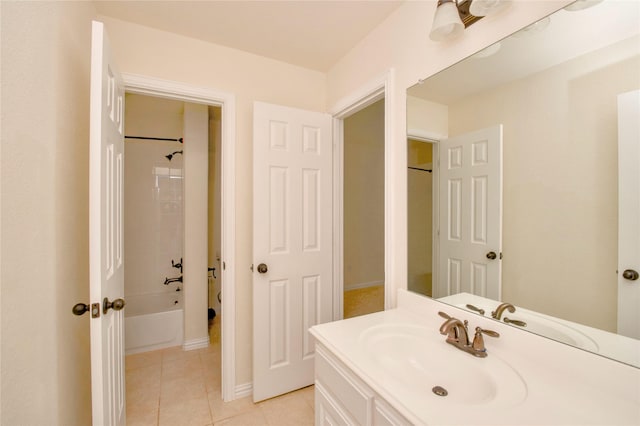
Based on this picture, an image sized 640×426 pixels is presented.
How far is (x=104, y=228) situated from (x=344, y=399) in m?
1.19

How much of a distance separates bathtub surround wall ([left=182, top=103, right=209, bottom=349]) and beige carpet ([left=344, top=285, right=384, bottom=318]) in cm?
158

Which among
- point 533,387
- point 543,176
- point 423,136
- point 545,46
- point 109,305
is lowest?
point 533,387

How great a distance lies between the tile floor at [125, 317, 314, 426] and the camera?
174 centimetres

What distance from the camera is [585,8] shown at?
33.9 inches

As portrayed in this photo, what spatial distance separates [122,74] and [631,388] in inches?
102

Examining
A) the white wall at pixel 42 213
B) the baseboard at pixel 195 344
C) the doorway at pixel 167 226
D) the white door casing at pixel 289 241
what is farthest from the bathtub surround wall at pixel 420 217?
the baseboard at pixel 195 344

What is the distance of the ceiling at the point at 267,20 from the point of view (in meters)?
1.54

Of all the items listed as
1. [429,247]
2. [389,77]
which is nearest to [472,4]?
[389,77]

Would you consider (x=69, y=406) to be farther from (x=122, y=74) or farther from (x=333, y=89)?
(x=333, y=89)

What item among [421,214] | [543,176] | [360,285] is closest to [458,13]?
[543,176]

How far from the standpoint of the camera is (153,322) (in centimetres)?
268

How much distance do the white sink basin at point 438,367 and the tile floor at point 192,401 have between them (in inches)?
40.2

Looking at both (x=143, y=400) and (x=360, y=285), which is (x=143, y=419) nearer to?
(x=143, y=400)

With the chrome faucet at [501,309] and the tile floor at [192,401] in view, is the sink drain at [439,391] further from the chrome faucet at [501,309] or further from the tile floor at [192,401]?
the tile floor at [192,401]
